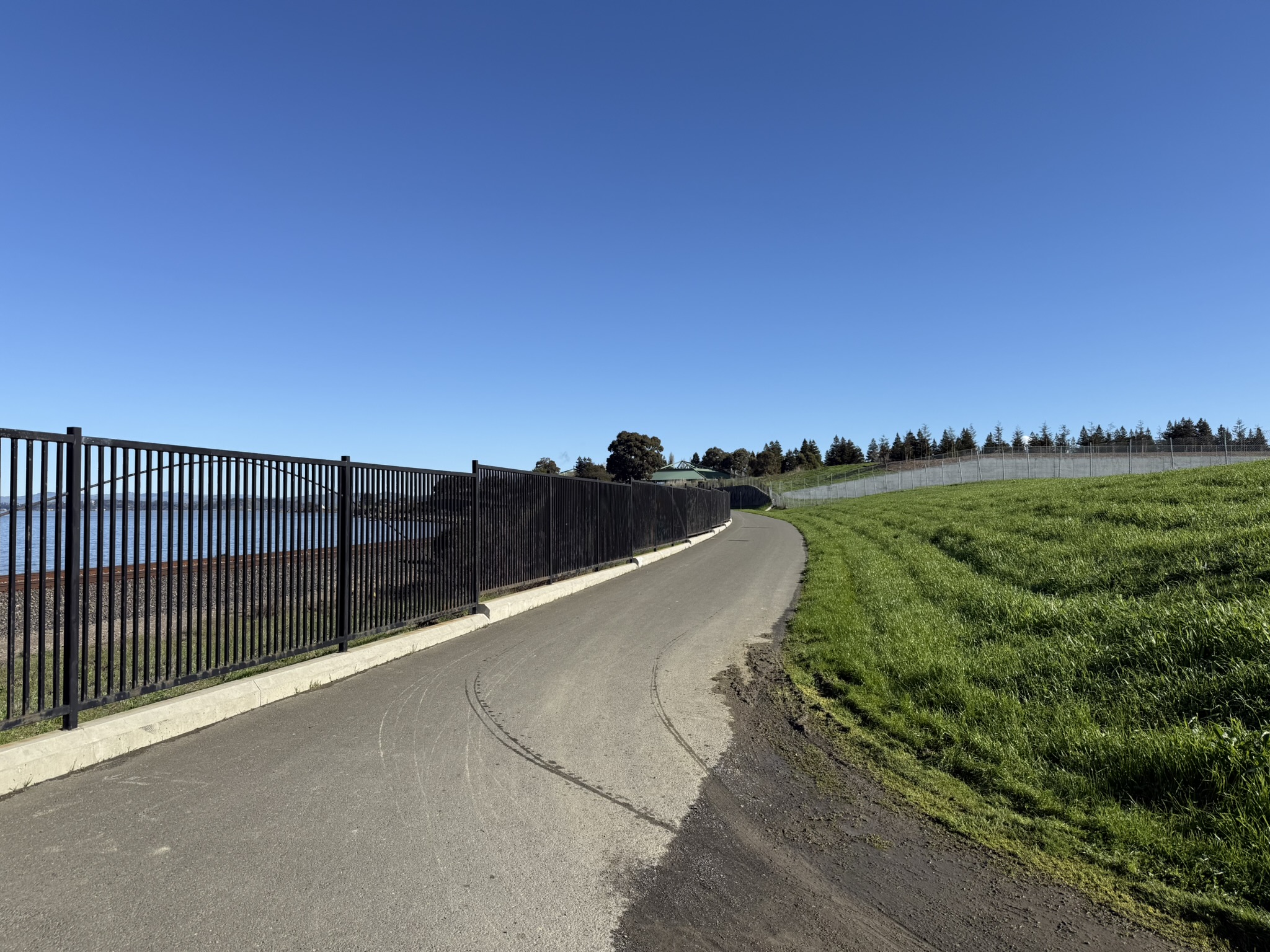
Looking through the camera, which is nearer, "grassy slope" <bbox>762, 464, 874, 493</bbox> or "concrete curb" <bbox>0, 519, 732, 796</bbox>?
"concrete curb" <bbox>0, 519, 732, 796</bbox>

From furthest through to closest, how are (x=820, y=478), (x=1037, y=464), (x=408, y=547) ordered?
(x=820, y=478) → (x=1037, y=464) → (x=408, y=547)

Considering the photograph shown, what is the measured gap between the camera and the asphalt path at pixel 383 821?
9.86 feet

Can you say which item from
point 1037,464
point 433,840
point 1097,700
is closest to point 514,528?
point 433,840

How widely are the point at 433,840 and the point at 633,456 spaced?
136648mm

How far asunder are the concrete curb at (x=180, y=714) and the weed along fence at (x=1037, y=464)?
51.8m

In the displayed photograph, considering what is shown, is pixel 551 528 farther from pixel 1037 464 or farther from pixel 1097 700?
pixel 1037 464

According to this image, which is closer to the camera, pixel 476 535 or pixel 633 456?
pixel 476 535

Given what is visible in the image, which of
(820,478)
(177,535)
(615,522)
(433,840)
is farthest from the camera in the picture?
(820,478)

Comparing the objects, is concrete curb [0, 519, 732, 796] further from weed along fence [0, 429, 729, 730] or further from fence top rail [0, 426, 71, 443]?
fence top rail [0, 426, 71, 443]

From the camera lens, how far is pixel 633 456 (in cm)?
14025

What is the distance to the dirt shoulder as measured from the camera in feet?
9.70

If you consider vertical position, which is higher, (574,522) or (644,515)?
(574,522)

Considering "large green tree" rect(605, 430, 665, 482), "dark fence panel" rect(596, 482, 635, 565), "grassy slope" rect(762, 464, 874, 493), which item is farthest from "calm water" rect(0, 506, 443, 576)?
"large green tree" rect(605, 430, 665, 482)

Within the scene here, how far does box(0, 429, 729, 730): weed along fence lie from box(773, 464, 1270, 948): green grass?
503 cm
